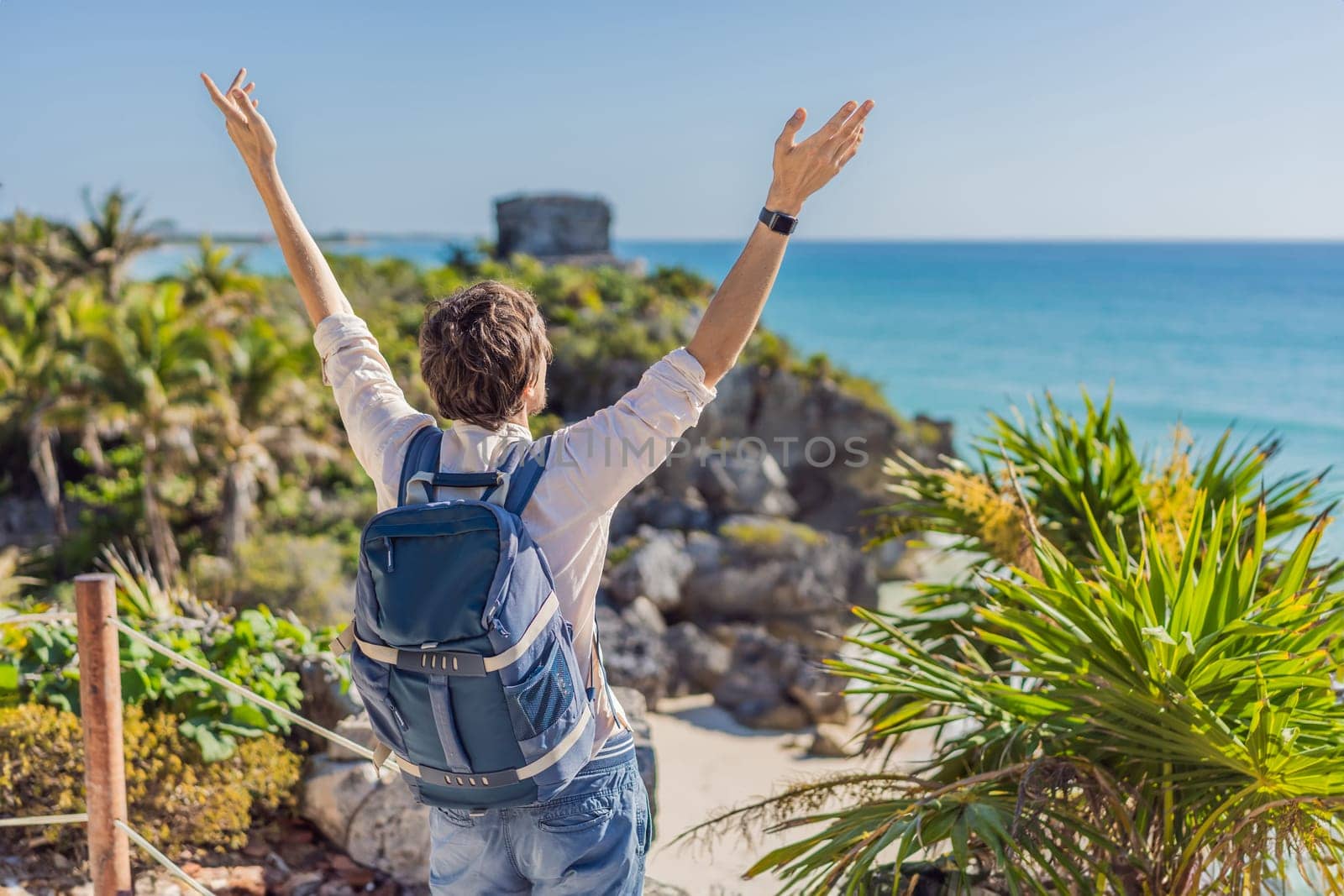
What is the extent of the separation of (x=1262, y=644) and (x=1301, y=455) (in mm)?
41327

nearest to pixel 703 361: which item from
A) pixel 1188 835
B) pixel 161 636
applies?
pixel 1188 835

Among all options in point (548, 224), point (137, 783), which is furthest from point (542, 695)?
point (548, 224)

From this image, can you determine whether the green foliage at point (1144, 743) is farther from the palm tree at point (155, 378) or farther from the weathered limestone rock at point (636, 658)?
the palm tree at point (155, 378)

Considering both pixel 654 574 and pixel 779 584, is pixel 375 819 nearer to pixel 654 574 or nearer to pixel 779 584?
pixel 654 574

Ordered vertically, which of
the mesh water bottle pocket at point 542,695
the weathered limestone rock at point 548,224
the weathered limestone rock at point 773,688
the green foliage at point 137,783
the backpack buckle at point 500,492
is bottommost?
the weathered limestone rock at point 773,688

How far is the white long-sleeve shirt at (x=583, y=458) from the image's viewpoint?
5.16ft

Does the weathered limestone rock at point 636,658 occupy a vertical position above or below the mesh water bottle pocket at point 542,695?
below

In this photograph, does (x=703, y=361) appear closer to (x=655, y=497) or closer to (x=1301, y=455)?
(x=655, y=497)

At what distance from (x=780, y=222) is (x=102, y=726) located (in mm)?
2334

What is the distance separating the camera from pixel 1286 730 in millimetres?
2297

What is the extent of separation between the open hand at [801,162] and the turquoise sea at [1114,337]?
14961 millimetres

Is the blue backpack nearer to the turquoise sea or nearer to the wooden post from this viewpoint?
the wooden post

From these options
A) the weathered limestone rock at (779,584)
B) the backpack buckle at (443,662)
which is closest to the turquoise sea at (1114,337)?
the weathered limestone rock at (779,584)

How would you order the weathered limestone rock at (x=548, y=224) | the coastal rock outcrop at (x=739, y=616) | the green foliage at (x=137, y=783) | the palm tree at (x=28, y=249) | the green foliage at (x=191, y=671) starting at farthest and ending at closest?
the weathered limestone rock at (x=548, y=224) → the palm tree at (x=28, y=249) → the coastal rock outcrop at (x=739, y=616) → the green foliage at (x=191, y=671) → the green foliage at (x=137, y=783)
